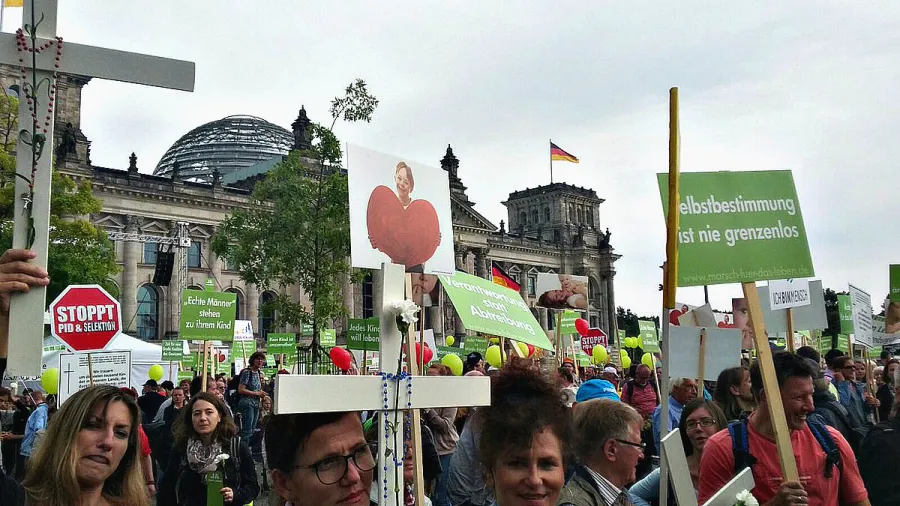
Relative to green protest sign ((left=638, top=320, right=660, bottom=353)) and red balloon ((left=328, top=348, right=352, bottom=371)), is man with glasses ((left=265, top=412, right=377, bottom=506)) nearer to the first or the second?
red balloon ((left=328, top=348, right=352, bottom=371))

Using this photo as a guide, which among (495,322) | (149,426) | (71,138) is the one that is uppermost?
(71,138)

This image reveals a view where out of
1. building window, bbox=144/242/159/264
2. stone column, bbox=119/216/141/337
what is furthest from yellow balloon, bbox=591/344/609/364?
building window, bbox=144/242/159/264

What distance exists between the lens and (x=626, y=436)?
373 cm

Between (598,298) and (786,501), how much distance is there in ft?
265

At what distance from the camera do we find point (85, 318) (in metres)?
11.8

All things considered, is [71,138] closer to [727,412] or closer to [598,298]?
[727,412]

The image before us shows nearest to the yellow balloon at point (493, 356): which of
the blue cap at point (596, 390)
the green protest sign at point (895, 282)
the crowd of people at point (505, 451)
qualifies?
the green protest sign at point (895, 282)

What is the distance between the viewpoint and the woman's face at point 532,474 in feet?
9.34

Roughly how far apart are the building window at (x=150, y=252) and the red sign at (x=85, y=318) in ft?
Answer: 122

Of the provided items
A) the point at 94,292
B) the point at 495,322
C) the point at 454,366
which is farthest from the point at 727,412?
the point at 94,292

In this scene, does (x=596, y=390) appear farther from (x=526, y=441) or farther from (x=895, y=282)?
(x=895, y=282)

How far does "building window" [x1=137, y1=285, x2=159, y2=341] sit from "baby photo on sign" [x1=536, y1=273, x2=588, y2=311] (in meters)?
35.0

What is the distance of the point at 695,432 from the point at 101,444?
3.28m

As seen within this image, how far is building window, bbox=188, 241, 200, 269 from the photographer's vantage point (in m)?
49.5
